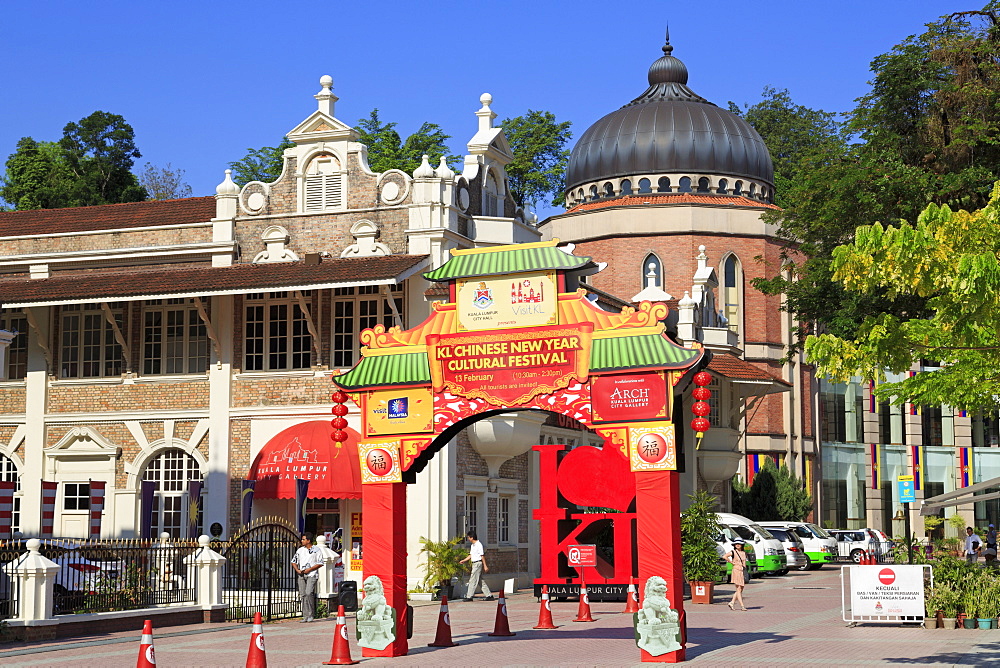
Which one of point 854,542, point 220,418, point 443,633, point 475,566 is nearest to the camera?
point 443,633

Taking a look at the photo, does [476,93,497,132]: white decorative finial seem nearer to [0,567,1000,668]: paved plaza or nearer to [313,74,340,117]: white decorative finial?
[313,74,340,117]: white decorative finial

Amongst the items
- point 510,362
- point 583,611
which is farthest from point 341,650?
point 583,611

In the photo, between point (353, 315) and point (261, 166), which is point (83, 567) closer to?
point (353, 315)

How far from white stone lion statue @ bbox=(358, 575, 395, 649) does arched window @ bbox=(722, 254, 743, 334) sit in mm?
39647

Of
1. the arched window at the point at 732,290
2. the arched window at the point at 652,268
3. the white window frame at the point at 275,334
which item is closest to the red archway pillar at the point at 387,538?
the white window frame at the point at 275,334

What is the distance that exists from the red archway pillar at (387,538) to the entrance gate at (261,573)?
6.04m

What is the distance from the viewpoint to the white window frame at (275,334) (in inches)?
1286

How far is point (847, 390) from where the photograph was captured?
6481cm

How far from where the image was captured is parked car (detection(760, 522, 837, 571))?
46469mm

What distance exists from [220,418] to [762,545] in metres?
18.0

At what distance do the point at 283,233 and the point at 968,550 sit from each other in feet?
63.0

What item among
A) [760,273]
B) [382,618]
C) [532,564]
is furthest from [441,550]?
[760,273]

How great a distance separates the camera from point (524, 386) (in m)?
18.6

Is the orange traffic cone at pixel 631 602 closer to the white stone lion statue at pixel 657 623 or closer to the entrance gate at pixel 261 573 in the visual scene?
the entrance gate at pixel 261 573
